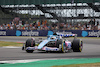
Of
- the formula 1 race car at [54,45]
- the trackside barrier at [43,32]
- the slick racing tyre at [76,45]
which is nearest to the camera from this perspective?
the formula 1 race car at [54,45]

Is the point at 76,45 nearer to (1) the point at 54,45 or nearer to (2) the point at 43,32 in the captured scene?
(1) the point at 54,45

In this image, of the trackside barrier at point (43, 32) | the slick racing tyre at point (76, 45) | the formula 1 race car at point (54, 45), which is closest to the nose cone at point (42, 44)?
the formula 1 race car at point (54, 45)

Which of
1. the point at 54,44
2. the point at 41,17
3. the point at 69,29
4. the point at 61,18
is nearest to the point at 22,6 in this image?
the point at 41,17

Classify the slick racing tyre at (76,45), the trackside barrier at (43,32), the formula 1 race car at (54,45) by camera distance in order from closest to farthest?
the formula 1 race car at (54,45) < the slick racing tyre at (76,45) < the trackside barrier at (43,32)

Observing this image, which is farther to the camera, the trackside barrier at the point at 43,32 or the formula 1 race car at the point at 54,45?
the trackside barrier at the point at 43,32

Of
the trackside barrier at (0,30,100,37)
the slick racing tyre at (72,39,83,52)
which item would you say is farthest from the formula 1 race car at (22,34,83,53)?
the trackside barrier at (0,30,100,37)

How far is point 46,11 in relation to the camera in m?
49.8

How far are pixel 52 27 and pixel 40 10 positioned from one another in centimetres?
846

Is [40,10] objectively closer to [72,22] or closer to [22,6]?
[22,6]

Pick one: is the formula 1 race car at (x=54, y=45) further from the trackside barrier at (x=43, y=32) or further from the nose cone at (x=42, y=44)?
the trackside barrier at (x=43, y=32)

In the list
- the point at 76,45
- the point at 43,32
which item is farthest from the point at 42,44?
the point at 43,32

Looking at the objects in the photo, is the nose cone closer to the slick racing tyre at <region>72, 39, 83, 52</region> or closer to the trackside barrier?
the slick racing tyre at <region>72, 39, 83, 52</region>

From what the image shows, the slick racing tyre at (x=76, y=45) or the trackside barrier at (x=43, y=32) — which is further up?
the slick racing tyre at (x=76, y=45)

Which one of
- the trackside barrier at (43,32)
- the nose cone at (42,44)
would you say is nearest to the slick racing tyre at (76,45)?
the nose cone at (42,44)
